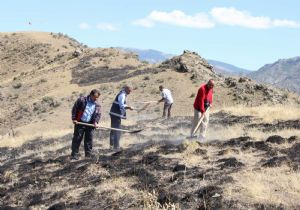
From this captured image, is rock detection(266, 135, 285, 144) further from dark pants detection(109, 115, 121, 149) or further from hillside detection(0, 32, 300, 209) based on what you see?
dark pants detection(109, 115, 121, 149)

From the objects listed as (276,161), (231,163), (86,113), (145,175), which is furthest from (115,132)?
(276,161)

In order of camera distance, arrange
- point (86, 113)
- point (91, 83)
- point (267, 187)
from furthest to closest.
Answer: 1. point (91, 83)
2. point (86, 113)
3. point (267, 187)

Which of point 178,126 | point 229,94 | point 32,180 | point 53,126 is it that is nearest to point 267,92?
point 229,94

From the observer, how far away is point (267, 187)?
868 cm

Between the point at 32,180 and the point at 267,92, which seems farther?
the point at 267,92

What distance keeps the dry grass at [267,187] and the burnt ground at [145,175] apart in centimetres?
17

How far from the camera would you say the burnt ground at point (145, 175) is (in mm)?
9031

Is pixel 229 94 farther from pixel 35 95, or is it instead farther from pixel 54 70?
pixel 54 70

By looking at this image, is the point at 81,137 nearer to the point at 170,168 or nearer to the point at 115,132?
the point at 115,132

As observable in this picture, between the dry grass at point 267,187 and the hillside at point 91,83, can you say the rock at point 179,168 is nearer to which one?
the dry grass at point 267,187

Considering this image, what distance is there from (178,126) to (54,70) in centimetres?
4012

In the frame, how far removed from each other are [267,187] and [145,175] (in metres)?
3.09

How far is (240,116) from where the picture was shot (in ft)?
72.4

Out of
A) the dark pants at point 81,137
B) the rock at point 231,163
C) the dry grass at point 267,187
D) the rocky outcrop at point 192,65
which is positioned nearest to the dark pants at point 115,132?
the dark pants at point 81,137
